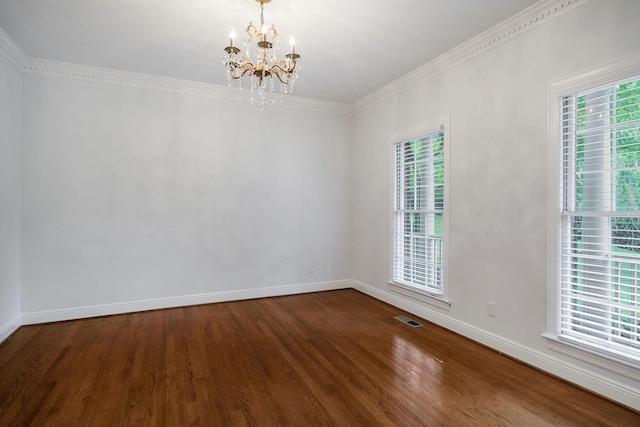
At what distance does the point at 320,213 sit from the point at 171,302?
2.42 metres

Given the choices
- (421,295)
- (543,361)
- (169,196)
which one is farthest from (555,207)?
(169,196)

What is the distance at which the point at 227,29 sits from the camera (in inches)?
123

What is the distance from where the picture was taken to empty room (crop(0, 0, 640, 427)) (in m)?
2.36

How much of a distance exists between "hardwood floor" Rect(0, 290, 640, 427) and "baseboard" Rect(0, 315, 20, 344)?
79mm

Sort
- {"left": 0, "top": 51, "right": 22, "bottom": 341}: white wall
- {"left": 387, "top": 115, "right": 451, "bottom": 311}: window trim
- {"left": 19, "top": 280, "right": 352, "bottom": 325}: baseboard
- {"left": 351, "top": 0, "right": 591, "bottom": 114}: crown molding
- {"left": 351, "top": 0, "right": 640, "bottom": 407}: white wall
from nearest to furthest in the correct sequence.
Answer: {"left": 351, "top": 0, "right": 640, "bottom": 407}: white wall, {"left": 351, "top": 0, "right": 591, "bottom": 114}: crown molding, {"left": 0, "top": 51, "right": 22, "bottom": 341}: white wall, {"left": 387, "top": 115, "right": 451, "bottom": 311}: window trim, {"left": 19, "top": 280, "right": 352, "bottom": 325}: baseboard

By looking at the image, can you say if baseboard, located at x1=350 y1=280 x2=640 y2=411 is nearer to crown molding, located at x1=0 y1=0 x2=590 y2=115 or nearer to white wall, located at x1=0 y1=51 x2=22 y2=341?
crown molding, located at x1=0 y1=0 x2=590 y2=115

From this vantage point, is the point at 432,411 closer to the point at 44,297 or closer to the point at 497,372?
the point at 497,372

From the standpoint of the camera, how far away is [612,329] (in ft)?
7.66

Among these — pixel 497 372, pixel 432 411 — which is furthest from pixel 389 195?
pixel 432 411

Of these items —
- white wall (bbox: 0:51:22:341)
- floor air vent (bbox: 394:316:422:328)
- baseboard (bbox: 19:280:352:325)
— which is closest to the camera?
white wall (bbox: 0:51:22:341)

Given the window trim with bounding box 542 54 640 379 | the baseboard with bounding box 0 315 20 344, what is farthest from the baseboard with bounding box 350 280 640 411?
the baseboard with bounding box 0 315 20 344

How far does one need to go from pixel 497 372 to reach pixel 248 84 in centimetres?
428

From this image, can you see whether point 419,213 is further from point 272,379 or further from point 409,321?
point 272,379

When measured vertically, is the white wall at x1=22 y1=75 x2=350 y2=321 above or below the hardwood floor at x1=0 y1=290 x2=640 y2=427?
above
